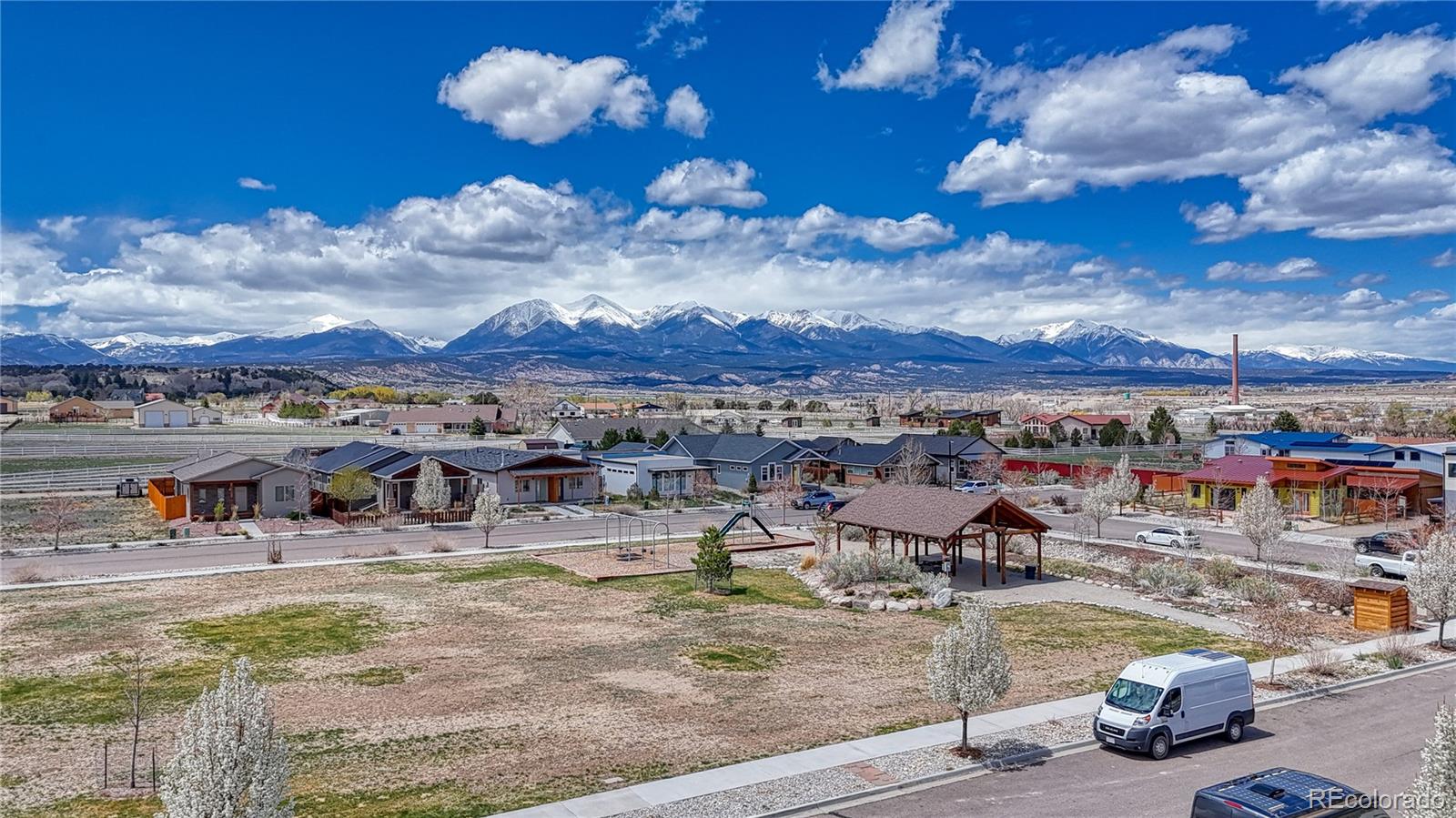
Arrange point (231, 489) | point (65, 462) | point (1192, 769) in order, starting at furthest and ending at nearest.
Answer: point (65, 462), point (231, 489), point (1192, 769)

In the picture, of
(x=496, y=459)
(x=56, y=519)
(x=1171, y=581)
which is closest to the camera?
(x=1171, y=581)

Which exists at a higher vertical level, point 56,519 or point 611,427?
point 611,427

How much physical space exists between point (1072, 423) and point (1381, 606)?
97012mm

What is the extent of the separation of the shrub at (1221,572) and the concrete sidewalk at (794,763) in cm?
1725

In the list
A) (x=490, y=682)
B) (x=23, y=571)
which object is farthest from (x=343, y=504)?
(x=490, y=682)

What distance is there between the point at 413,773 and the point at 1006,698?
42.3 ft

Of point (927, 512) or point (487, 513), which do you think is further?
point (487, 513)

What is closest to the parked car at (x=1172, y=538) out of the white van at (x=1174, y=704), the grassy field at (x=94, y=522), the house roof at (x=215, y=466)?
the white van at (x=1174, y=704)

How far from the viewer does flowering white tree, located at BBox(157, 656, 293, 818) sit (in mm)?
11320

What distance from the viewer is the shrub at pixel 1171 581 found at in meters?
34.3

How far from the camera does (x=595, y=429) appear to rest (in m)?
99.4

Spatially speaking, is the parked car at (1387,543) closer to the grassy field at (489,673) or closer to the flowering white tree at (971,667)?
the grassy field at (489,673)

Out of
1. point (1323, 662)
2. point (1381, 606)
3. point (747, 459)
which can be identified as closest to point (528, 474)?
point (747, 459)

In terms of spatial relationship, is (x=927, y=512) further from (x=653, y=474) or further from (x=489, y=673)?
(x=653, y=474)
